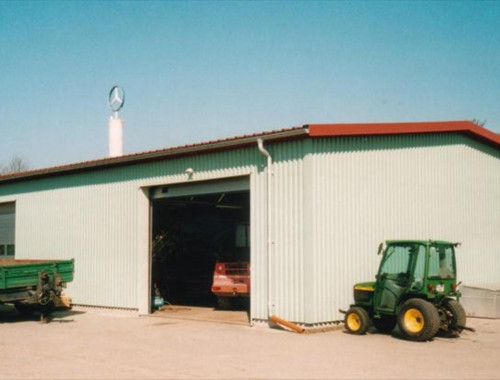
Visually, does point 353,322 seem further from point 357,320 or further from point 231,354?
point 231,354

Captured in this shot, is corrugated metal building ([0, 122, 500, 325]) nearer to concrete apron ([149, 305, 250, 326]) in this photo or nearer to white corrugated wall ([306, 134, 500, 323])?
white corrugated wall ([306, 134, 500, 323])

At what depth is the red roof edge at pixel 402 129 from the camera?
12961 millimetres

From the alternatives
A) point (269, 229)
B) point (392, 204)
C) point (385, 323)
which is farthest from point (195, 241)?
point (385, 323)

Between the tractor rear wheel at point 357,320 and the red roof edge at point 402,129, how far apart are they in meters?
3.74

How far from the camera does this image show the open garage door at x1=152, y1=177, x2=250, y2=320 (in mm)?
20484

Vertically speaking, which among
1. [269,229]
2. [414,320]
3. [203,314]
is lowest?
[203,314]

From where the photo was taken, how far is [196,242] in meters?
22.3

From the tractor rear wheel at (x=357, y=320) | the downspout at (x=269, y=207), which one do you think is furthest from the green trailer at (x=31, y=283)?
the tractor rear wheel at (x=357, y=320)

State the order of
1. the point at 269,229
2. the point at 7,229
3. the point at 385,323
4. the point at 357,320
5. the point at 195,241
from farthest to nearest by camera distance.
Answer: the point at 195,241
the point at 7,229
the point at 269,229
the point at 385,323
the point at 357,320

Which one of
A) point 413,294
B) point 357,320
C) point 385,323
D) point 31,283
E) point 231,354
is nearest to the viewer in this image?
point 231,354

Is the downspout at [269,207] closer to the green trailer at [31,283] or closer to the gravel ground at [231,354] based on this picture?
the gravel ground at [231,354]

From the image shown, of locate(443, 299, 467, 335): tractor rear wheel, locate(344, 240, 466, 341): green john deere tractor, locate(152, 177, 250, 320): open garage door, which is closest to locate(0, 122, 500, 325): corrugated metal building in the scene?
locate(344, 240, 466, 341): green john deere tractor

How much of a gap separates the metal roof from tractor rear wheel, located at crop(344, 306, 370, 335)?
3.74m

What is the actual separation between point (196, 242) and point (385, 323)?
1070 centimetres
